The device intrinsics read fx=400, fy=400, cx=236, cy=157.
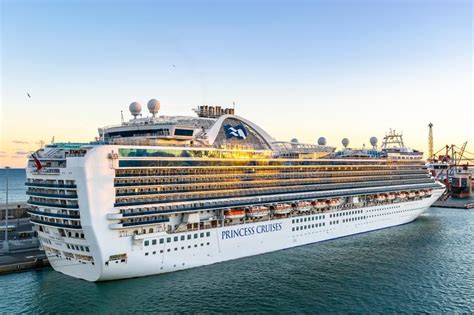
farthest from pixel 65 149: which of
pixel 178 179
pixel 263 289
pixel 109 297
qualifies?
pixel 263 289

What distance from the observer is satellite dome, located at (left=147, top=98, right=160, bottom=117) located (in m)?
38.9

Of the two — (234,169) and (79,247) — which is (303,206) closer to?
(234,169)

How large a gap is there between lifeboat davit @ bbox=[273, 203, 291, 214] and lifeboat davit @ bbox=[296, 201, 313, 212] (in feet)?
4.97

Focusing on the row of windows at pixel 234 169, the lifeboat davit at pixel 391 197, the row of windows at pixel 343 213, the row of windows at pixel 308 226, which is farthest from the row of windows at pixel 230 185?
the row of windows at pixel 308 226

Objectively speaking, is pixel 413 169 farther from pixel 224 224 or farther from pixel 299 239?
pixel 224 224

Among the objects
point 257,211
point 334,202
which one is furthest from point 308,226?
point 257,211

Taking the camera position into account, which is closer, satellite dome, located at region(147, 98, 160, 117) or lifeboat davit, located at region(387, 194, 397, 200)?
satellite dome, located at region(147, 98, 160, 117)

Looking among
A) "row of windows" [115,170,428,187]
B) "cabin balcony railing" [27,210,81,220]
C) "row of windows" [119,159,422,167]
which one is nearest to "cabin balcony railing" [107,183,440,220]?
"row of windows" [115,170,428,187]

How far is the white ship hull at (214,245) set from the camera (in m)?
28.8

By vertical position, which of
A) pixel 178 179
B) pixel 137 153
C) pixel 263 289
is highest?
pixel 137 153

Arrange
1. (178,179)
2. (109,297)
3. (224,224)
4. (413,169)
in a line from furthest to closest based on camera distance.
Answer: (413,169) < (224,224) < (178,179) < (109,297)

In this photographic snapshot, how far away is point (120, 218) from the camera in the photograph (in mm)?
28016

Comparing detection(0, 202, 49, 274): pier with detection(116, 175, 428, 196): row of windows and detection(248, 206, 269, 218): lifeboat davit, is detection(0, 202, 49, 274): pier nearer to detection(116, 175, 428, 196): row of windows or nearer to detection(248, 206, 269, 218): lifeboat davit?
detection(116, 175, 428, 196): row of windows

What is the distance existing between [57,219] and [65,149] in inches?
202
